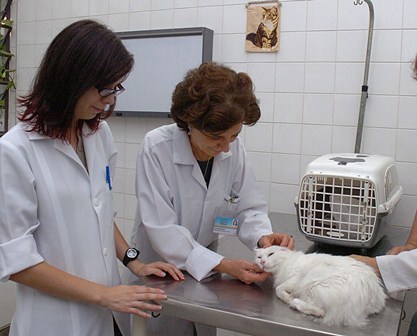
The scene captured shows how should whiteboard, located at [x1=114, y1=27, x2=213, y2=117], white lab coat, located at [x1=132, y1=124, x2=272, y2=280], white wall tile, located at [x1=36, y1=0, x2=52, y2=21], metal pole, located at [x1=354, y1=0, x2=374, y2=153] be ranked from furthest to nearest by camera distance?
white wall tile, located at [x1=36, y1=0, x2=52, y2=21] → whiteboard, located at [x1=114, y1=27, x2=213, y2=117] → metal pole, located at [x1=354, y1=0, x2=374, y2=153] → white lab coat, located at [x1=132, y1=124, x2=272, y2=280]

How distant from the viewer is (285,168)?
2252mm

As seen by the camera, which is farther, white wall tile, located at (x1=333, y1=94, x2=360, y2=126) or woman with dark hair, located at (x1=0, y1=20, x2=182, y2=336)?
white wall tile, located at (x1=333, y1=94, x2=360, y2=126)

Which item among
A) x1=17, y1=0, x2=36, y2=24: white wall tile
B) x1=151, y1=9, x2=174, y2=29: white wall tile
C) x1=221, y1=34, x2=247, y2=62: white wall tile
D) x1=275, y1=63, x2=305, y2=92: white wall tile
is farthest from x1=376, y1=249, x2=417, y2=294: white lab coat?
x1=17, y1=0, x2=36, y2=24: white wall tile

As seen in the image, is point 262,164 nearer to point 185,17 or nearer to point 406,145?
point 406,145

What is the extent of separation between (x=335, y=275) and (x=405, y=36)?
1.37 meters

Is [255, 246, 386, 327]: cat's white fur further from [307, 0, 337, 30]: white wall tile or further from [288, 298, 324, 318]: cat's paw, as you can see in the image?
[307, 0, 337, 30]: white wall tile

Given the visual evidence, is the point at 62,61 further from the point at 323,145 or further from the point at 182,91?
the point at 323,145

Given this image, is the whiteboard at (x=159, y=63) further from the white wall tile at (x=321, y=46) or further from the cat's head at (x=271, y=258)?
the cat's head at (x=271, y=258)

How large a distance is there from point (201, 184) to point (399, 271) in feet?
1.99

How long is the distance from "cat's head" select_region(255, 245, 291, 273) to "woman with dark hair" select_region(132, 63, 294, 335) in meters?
0.03

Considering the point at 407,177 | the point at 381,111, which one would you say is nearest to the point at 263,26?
the point at 381,111

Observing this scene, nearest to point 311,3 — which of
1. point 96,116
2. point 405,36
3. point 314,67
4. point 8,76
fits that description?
point 314,67

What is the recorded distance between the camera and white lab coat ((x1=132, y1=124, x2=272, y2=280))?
1.28 metres

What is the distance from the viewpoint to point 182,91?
50.4 inches
